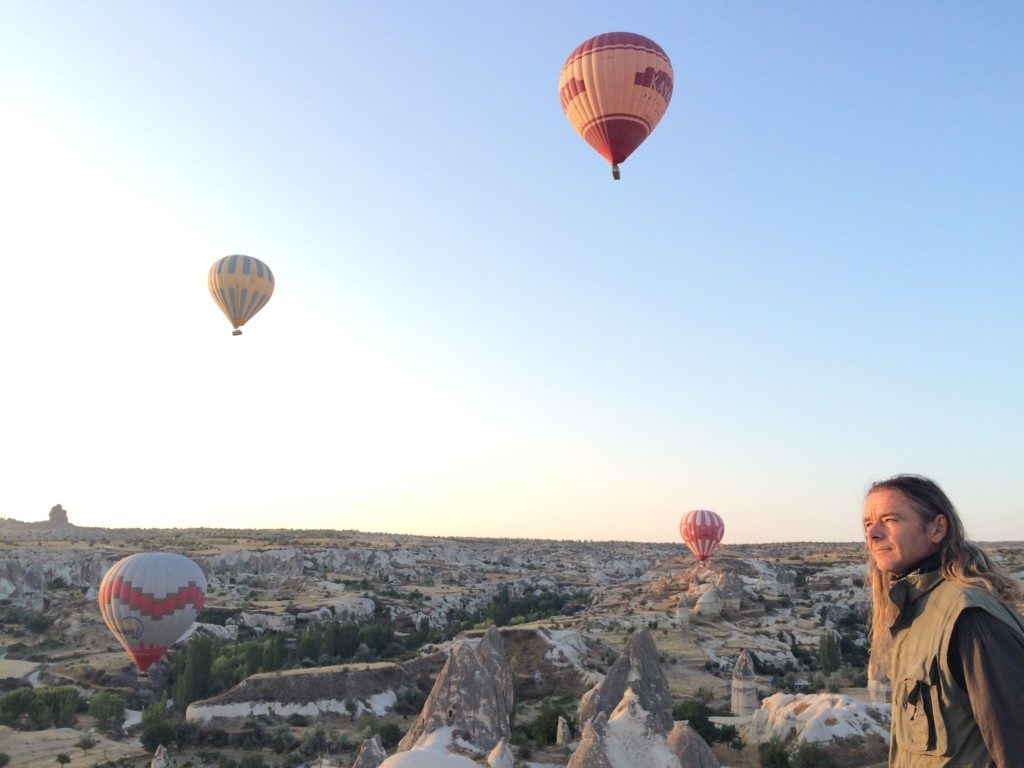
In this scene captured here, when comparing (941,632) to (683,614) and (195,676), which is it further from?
(683,614)

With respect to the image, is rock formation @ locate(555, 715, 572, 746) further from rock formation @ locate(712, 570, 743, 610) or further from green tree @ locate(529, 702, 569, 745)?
rock formation @ locate(712, 570, 743, 610)

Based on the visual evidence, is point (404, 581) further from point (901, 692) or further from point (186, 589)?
point (901, 692)

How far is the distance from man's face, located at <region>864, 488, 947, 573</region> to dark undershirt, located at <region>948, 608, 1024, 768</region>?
0.50 m

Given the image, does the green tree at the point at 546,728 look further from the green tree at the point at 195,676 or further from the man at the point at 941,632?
the man at the point at 941,632

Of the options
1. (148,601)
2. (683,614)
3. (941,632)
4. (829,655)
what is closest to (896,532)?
(941,632)

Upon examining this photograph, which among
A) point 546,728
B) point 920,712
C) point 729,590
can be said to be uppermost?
point 920,712

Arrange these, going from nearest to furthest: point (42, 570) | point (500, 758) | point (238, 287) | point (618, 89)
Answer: point (500, 758)
point (618, 89)
point (238, 287)
point (42, 570)

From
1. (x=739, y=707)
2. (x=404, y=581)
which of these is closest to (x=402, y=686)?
(x=739, y=707)

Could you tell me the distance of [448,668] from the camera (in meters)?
21.6

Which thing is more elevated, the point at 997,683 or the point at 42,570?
the point at 997,683

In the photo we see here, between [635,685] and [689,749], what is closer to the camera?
→ [689,749]

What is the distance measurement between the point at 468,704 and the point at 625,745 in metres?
8.99

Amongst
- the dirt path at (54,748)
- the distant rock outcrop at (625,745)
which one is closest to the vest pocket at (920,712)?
the distant rock outcrop at (625,745)

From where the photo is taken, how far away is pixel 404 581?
276ft
